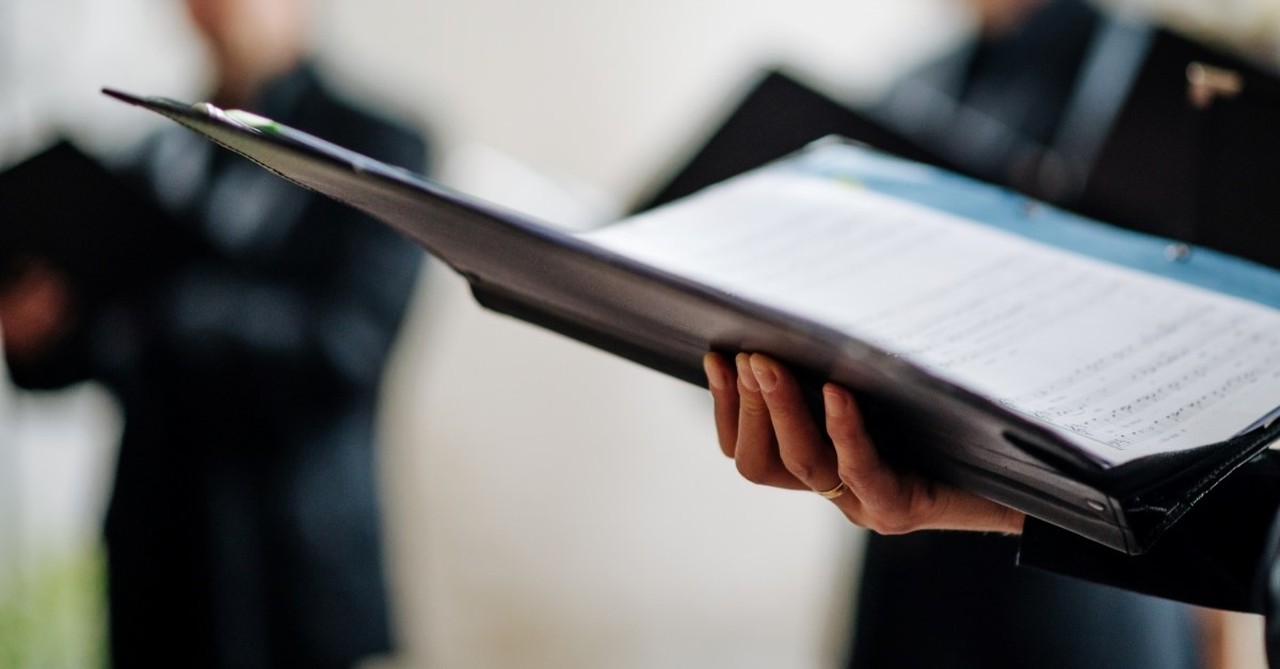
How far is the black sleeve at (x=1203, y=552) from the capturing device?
51 cm

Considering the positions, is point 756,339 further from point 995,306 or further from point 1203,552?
point 1203,552

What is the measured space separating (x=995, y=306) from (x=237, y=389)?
43.5 inches

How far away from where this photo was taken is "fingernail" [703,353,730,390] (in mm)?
519

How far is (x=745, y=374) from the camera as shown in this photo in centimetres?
51

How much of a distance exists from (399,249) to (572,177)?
0.60 m

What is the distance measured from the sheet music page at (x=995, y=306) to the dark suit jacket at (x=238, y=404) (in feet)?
2.88

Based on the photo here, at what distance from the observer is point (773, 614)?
206 centimetres

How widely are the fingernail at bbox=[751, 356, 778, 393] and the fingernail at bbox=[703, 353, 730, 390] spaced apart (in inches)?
0.9

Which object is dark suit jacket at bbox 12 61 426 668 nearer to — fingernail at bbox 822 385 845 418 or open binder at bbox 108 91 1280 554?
open binder at bbox 108 91 1280 554

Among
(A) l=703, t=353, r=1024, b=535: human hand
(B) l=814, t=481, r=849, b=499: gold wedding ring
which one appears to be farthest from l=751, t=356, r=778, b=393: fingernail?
(B) l=814, t=481, r=849, b=499: gold wedding ring

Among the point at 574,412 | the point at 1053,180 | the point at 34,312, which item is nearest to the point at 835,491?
the point at 1053,180

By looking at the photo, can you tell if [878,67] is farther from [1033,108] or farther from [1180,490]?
[1180,490]

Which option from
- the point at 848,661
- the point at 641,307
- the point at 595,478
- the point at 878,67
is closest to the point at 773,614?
the point at 595,478

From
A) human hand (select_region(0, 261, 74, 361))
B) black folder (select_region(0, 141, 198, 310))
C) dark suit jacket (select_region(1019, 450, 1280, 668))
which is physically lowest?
dark suit jacket (select_region(1019, 450, 1280, 668))
